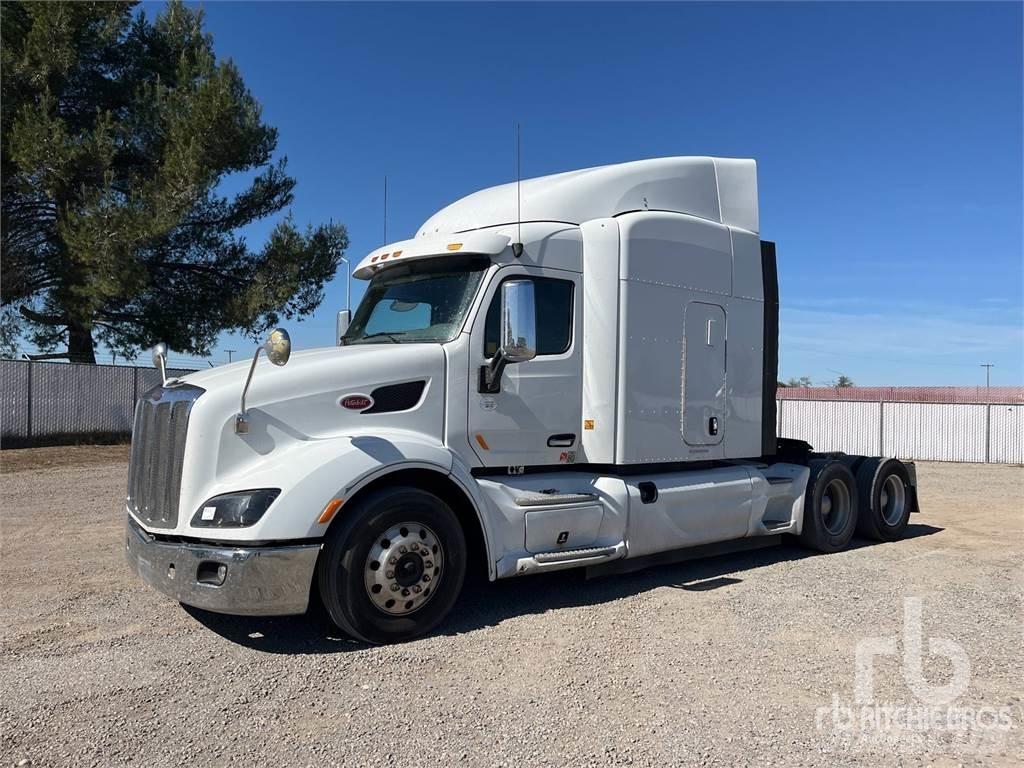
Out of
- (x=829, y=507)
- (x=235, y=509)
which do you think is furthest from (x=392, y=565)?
(x=829, y=507)

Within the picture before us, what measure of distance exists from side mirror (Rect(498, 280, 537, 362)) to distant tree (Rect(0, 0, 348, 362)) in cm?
1622

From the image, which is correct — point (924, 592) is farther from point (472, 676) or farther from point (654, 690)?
point (472, 676)

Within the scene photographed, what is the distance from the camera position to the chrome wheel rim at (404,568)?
201 inches

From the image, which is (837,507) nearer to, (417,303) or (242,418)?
(417,303)

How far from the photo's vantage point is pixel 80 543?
27.3 feet

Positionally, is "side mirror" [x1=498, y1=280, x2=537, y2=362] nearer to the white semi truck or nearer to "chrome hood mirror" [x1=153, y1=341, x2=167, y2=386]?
the white semi truck

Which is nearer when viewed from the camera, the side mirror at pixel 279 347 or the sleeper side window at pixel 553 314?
the side mirror at pixel 279 347

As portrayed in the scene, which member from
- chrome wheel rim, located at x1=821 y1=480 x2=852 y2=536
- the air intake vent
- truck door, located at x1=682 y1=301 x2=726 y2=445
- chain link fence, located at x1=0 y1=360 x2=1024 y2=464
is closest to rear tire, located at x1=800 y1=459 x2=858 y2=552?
chrome wheel rim, located at x1=821 y1=480 x2=852 y2=536

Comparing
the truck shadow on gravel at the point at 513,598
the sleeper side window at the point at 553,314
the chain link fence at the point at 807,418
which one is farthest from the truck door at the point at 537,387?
the chain link fence at the point at 807,418

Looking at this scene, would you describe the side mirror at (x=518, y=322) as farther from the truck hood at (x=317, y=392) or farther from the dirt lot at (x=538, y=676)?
the dirt lot at (x=538, y=676)

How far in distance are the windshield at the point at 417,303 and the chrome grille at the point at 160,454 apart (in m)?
1.60

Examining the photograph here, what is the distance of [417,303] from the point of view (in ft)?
20.4

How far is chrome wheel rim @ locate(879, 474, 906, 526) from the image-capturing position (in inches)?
373

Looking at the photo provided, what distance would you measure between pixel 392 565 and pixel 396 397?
45.1 inches
